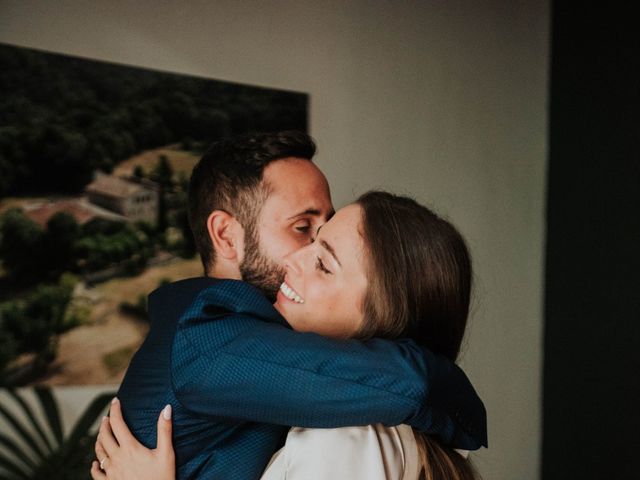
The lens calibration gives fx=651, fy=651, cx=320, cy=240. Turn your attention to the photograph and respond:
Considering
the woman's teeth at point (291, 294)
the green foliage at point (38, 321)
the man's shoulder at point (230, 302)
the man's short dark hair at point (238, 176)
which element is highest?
the man's short dark hair at point (238, 176)

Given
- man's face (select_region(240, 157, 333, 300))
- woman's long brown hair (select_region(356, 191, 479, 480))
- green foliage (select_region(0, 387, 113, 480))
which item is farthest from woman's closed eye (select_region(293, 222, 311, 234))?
green foliage (select_region(0, 387, 113, 480))

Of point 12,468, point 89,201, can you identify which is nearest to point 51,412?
point 12,468

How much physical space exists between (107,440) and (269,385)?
470mm

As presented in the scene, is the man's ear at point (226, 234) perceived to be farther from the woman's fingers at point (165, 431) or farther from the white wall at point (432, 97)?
the white wall at point (432, 97)

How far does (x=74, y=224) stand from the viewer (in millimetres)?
2312

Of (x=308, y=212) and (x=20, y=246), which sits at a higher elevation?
(x=308, y=212)

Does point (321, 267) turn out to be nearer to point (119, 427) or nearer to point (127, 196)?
point (119, 427)

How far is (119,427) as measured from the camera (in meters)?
1.21

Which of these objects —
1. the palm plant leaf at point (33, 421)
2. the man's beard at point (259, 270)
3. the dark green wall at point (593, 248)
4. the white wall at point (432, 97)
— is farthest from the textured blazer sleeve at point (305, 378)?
the dark green wall at point (593, 248)

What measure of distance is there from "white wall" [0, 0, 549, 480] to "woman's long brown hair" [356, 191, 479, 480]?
169cm

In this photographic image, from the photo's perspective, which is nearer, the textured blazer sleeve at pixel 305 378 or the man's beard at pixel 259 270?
the textured blazer sleeve at pixel 305 378

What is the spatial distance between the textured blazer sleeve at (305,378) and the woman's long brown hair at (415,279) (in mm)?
146

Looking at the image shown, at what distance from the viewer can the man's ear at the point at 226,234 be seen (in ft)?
5.17

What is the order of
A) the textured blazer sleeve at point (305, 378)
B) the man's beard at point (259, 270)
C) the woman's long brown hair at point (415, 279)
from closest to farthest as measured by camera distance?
the textured blazer sleeve at point (305, 378) → the woman's long brown hair at point (415, 279) → the man's beard at point (259, 270)
